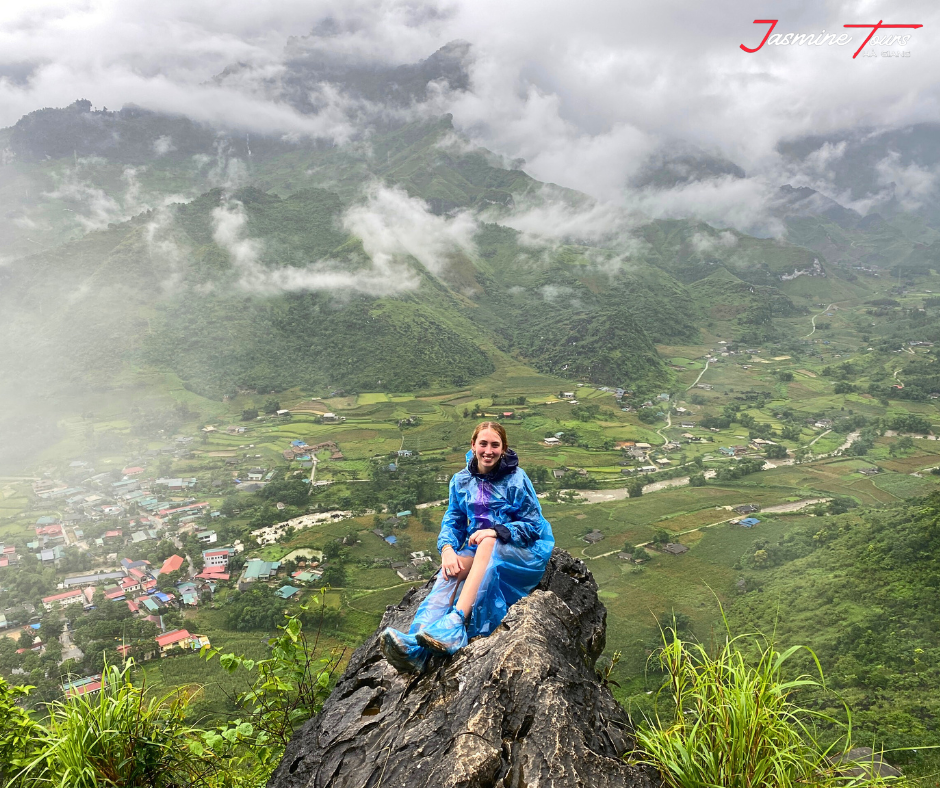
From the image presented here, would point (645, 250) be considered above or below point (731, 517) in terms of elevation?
above

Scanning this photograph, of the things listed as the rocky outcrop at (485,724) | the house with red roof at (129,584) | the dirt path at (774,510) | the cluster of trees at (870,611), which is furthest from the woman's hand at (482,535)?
the house with red roof at (129,584)

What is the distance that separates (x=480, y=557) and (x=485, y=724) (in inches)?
53.7

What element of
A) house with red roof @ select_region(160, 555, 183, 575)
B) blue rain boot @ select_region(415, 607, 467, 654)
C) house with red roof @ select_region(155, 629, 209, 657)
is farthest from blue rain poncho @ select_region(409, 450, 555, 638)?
house with red roof @ select_region(160, 555, 183, 575)

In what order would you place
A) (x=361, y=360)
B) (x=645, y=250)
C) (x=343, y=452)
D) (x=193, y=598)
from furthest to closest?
1. (x=645, y=250)
2. (x=361, y=360)
3. (x=343, y=452)
4. (x=193, y=598)

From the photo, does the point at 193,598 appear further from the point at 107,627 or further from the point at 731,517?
the point at 731,517

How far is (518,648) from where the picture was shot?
135 inches

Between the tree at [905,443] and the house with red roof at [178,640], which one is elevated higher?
the house with red roof at [178,640]

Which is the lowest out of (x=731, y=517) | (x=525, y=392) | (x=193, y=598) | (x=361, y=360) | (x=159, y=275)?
(x=731, y=517)

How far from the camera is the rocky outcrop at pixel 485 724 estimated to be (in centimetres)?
279

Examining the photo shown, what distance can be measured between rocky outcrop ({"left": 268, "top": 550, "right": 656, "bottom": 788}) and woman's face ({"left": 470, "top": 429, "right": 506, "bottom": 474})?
48.6 inches

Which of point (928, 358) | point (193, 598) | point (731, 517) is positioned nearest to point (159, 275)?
point (193, 598)

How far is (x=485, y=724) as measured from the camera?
2924 millimetres

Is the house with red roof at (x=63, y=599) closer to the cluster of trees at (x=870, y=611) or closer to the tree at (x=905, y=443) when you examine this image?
the cluster of trees at (x=870, y=611)

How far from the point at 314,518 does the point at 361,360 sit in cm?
5690
